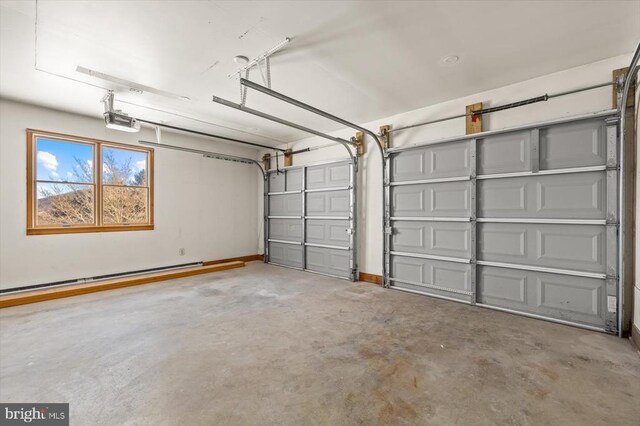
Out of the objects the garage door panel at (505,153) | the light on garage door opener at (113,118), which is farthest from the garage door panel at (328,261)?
the light on garage door opener at (113,118)

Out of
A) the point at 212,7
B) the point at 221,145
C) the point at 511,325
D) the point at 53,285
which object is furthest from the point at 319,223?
the point at 53,285

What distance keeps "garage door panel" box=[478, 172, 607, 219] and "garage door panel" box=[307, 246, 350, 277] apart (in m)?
2.54

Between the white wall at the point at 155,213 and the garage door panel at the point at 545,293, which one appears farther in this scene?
the white wall at the point at 155,213

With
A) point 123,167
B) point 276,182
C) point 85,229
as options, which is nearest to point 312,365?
point 85,229

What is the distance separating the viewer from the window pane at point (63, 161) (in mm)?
4516

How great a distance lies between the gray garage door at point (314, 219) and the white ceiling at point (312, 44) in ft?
6.40

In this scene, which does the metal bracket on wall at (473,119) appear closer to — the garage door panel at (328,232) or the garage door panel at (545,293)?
the garage door panel at (545,293)

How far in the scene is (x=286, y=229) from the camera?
21.8ft

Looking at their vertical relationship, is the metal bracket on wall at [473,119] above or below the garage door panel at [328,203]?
above

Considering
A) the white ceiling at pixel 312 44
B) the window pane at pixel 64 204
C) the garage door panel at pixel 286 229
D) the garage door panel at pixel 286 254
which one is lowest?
the garage door panel at pixel 286 254

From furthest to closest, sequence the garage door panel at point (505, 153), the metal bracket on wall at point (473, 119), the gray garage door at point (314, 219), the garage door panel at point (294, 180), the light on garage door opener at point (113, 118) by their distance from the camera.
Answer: the garage door panel at point (294, 180)
the gray garage door at point (314, 219)
the light on garage door opener at point (113, 118)
the metal bracket on wall at point (473, 119)
the garage door panel at point (505, 153)

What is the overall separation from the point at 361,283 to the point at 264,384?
3.22m

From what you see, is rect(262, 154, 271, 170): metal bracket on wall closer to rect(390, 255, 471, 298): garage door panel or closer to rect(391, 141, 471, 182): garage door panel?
rect(391, 141, 471, 182): garage door panel

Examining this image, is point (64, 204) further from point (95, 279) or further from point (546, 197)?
point (546, 197)
